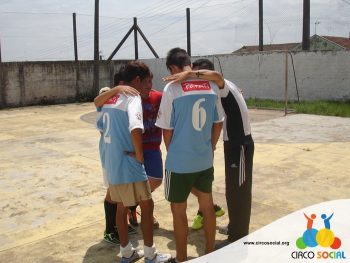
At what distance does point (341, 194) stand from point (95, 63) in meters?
15.5

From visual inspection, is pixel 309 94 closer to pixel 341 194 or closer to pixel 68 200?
pixel 341 194

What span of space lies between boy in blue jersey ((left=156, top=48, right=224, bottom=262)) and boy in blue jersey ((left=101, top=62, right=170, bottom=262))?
0.18 metres

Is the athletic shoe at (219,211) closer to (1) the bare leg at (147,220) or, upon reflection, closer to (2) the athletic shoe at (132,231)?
(2) the athletic shoe at (132,231)

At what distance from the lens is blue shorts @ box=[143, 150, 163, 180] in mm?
3306

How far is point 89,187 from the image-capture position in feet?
17.0

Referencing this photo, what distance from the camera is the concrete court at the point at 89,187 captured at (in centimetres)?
356

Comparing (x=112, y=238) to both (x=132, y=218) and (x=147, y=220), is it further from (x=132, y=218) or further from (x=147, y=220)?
(x=147, y=220)

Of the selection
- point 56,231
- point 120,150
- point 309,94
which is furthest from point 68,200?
point 309,94

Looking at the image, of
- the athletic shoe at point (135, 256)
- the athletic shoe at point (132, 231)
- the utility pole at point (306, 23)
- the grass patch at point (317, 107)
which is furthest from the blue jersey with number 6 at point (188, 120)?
the utility pole at point (306, 23)

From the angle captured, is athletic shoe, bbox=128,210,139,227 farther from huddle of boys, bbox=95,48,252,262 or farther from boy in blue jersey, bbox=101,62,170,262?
boy in blue jersey, bbox=101,62,170,262

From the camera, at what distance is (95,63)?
61.3 ft

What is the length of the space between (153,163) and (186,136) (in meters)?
0.67

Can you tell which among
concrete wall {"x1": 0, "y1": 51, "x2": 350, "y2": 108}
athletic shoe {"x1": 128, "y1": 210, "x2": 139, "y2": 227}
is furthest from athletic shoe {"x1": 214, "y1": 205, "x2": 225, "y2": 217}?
concrete wall {"x1": 0, "y1": 51, "x2": 350, "y2": 108}

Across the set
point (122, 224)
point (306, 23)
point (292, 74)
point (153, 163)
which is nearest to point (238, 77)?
point (292, 74)
